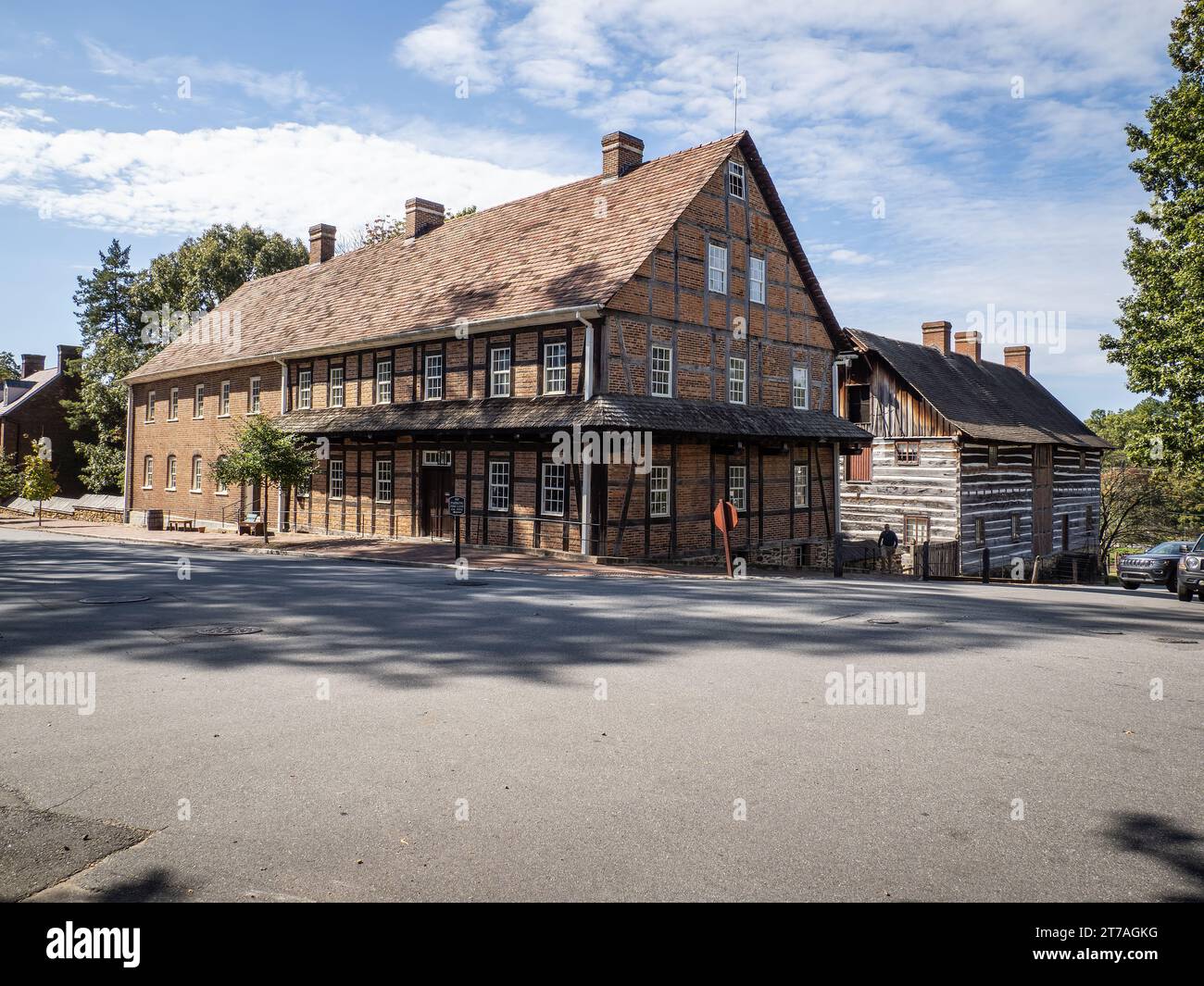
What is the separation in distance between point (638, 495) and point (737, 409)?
4.66m

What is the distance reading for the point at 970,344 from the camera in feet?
140

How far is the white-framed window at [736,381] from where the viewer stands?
2495 cm

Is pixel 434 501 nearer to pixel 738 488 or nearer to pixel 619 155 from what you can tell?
pixel 738 488

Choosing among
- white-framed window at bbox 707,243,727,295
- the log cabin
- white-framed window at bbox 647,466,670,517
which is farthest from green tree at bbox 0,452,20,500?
the log cabin

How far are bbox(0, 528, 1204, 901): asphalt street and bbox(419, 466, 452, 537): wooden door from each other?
14.2 metres

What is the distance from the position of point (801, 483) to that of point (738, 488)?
3.70 meters

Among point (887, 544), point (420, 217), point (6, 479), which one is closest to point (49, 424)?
point (6, 479)

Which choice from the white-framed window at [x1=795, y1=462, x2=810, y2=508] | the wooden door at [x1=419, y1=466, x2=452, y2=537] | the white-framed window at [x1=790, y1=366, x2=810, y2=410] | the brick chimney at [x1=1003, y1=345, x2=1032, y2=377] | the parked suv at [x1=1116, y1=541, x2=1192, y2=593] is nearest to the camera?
the parked suv at [x1=1116, y1=541, x2=1192, y2=593]

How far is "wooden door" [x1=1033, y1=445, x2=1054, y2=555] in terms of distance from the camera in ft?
124

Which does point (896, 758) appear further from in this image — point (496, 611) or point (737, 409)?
point (737, 409)

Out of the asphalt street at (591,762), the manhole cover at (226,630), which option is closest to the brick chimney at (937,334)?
the asphalt street at (591,762)

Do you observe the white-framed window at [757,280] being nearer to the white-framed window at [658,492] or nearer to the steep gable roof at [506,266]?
the steep gable roof at [506,266]

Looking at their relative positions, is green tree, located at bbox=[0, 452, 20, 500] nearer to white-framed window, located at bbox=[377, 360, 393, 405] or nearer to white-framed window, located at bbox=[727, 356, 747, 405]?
white-framed window, located at bbox=[377, 360, 393, 405]
